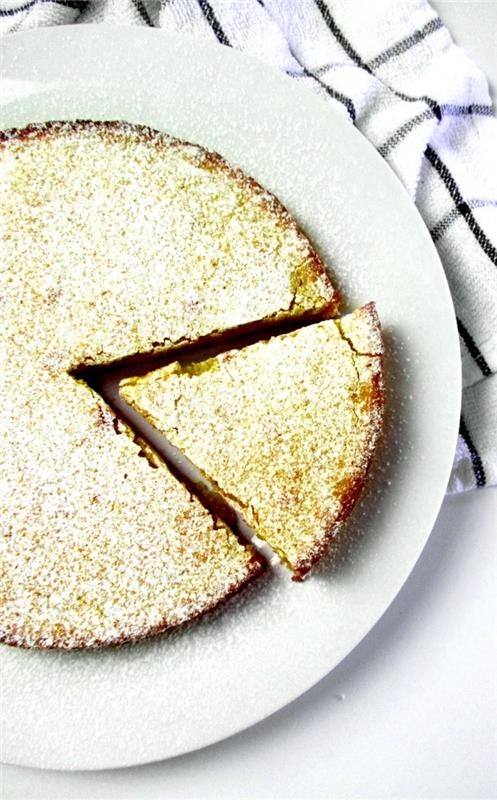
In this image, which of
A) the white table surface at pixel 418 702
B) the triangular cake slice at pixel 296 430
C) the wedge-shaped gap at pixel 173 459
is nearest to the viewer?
the triangular cake slice at pixel 296 430

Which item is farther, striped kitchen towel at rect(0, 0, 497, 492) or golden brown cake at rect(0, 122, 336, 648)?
striped kitchen towel at rect(0, 0, 497, 492)

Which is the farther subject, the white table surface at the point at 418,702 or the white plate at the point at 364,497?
the white table surface at the point at 418,702

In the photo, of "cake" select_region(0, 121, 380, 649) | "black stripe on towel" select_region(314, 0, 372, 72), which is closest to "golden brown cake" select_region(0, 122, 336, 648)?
"cake" select_region(0, 121, 380, 649)

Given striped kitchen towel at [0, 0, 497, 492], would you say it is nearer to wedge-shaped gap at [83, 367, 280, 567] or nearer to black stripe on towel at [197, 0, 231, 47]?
black stripe on towel at [197, 0, 231, 47]

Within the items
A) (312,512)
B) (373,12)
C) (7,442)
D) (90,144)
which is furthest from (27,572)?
(373,12)

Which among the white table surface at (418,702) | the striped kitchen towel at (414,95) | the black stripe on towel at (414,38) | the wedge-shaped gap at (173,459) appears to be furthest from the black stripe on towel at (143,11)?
the white table surface at (418,702)

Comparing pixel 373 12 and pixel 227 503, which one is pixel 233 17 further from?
pixel 227 503

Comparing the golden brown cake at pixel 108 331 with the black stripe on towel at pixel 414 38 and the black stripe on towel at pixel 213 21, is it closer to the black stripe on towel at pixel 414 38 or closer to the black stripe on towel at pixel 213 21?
the black stripe on towel at pixel 213 21
